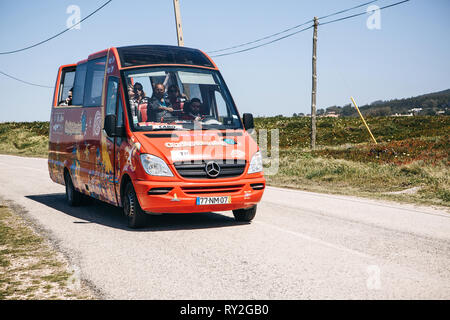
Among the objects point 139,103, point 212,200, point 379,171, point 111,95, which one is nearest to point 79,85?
point 111,95

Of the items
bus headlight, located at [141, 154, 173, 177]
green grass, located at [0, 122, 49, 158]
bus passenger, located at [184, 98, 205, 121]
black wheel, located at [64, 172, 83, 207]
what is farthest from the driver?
green grass, located at [0, 122, 49, 158]

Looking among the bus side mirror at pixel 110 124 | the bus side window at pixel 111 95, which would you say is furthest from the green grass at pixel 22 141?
the bus side mirror at pixel 110 124

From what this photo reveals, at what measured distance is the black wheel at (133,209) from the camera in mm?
8625

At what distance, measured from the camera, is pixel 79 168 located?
11.4m

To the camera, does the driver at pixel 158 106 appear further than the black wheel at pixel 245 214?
No

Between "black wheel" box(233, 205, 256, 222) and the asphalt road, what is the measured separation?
121mm

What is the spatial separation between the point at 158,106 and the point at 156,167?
141 cm

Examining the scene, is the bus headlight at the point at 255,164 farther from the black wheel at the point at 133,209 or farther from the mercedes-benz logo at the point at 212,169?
the black wheel at the point at 133,209

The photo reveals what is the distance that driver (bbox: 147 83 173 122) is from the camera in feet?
29.8

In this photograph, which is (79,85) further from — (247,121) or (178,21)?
(178,21)

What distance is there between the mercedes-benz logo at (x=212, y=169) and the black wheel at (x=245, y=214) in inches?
48.7

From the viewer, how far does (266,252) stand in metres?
7.04
